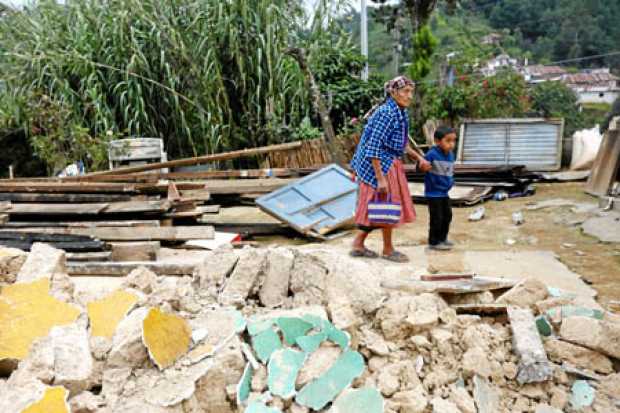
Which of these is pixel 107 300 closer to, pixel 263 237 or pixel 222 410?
pixel 222 410

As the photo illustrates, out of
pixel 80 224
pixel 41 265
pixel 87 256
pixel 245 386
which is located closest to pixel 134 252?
pixel 87 256

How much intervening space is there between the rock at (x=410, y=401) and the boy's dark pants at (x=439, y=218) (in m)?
2.84

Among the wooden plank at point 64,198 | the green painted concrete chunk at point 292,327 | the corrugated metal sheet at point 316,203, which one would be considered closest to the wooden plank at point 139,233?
the wooden plank at point 64,198

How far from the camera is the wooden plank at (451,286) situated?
333cm

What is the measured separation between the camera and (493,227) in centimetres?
670

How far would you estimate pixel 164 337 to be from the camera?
2699 mm

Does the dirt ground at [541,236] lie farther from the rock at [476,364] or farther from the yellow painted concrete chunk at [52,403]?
the yellow painted concrete chunk at [52,403]

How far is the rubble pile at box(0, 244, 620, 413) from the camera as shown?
2.54m

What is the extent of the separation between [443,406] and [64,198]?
15.8 feet

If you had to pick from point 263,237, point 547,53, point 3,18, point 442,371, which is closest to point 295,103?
point 263,237

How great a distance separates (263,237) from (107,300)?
368 cm

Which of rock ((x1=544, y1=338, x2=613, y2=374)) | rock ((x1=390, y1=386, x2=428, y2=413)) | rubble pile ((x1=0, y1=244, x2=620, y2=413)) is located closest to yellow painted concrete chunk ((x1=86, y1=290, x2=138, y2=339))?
rubble pile ((x1=0, y1=244, x2=620, y2=413))

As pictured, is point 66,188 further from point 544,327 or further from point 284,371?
point 544,327

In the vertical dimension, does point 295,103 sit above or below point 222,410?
above
